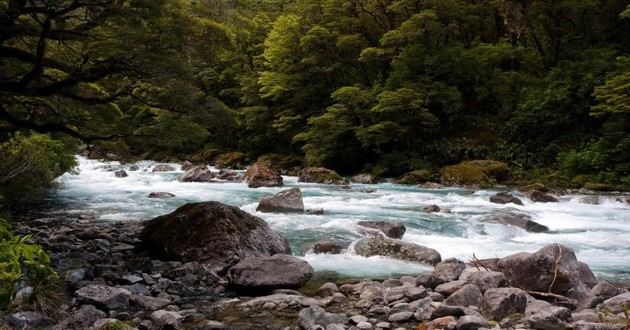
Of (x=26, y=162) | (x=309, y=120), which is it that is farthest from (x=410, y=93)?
(x=26, y=162)

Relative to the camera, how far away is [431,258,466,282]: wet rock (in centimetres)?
763

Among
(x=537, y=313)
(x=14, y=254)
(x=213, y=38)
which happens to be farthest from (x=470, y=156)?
(x=14, y=254)

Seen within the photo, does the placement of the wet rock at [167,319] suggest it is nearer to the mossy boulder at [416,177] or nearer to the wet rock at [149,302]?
the wet rock at [149,302]

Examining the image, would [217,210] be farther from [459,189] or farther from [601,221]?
[459,189]

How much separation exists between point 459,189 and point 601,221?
7309mm

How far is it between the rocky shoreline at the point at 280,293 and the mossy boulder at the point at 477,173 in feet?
44.2

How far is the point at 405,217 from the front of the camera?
1409cm

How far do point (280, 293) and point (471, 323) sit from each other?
2.79 metres

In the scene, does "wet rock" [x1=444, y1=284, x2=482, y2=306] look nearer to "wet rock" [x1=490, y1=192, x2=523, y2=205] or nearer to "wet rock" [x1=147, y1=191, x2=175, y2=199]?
"wet rock" [x1=490, y1=192, x2=523, y2=205]

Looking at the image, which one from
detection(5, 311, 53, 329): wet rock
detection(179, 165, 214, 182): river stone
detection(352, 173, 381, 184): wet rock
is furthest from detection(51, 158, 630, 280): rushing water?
detection(5, 311, 53, 329): wet rock

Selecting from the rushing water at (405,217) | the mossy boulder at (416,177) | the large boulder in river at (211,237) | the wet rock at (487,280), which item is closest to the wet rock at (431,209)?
the rushing water at (405,217)

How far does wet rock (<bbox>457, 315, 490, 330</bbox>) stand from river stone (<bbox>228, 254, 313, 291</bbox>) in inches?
110

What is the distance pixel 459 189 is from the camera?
20.8 m

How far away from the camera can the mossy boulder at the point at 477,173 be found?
71.6 ft
